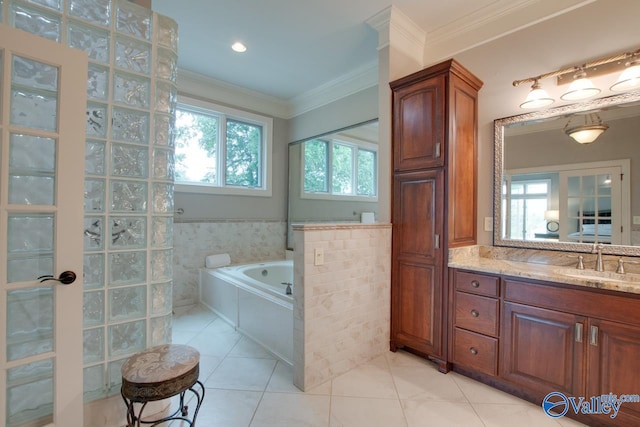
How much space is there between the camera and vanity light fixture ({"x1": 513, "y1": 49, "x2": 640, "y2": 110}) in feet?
5.73

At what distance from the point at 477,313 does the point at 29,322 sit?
2.56m

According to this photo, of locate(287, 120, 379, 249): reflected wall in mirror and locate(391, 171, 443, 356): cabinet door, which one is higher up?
locate(287, 120, 379, 249): reflected wall in mirror

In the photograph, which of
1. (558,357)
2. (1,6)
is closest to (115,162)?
(1,6)

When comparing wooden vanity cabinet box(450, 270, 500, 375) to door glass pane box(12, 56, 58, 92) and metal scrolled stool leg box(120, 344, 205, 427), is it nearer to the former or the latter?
A: metal scrolled stool leg box(120, 344, 205, 427)

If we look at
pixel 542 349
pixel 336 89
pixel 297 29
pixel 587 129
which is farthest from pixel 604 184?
pixel 336 89

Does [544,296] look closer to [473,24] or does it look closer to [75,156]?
[473,24]

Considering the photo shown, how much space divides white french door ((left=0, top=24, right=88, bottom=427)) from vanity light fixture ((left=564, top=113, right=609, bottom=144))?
9.95 feet

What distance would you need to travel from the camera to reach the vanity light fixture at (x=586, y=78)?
1.75 metres

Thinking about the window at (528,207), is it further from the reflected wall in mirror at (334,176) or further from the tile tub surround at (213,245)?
the tile tub surround at (213,245)

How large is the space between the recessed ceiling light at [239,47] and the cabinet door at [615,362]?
3.54m

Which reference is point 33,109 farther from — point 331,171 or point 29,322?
point 331,171

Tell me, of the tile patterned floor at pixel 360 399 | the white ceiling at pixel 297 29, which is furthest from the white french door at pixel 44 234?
the white ceiling at pixel 297 29

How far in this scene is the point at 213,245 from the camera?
377cm


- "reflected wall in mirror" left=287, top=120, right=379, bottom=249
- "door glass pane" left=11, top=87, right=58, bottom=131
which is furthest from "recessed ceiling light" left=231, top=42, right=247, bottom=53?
"door glass pane" left=11, top=87, right=58, bottom=131
